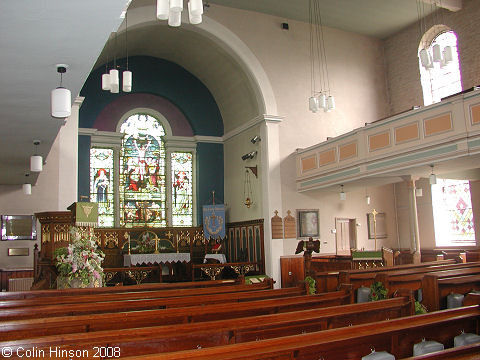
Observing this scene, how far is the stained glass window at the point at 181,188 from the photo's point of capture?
53.7ft

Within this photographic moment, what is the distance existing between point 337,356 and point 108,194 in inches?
523

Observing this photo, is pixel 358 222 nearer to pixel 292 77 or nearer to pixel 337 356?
pixel 292 77

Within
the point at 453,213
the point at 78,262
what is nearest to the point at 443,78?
the point at 453,213

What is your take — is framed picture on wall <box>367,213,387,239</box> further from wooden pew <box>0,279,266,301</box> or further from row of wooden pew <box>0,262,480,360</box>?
row of wooden pew <box>0,262,480,360</box>

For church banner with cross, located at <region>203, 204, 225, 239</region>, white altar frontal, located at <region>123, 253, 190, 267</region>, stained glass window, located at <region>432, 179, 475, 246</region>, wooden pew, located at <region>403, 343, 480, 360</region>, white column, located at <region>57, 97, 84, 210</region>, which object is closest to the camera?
wooden pew, located at <region>403, 343, 480, 360</region>

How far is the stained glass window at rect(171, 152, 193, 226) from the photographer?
16359mm

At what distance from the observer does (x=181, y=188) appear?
1664 cm

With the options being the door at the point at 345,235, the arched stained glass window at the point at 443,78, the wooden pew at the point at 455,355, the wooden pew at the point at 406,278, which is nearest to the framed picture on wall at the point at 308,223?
the door at the point at 345,235

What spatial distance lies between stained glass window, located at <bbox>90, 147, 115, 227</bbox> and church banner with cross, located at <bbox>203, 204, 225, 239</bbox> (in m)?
2.96

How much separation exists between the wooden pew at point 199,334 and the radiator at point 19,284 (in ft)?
29.0

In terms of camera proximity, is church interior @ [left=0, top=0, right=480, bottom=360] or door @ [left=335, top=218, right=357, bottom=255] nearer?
church interior @ [left=0, top=0, right=480, bottom=360]

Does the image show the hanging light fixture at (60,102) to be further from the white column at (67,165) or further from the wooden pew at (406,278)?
the white column at (67,165)

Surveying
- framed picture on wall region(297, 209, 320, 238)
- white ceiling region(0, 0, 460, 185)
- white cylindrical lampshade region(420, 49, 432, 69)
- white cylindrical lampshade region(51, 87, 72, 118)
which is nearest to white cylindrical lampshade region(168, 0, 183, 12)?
white ceiling region(0, 0, 460, 185)

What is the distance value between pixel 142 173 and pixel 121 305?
11.5 meters
